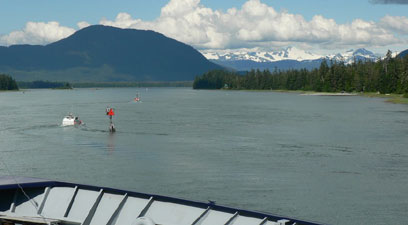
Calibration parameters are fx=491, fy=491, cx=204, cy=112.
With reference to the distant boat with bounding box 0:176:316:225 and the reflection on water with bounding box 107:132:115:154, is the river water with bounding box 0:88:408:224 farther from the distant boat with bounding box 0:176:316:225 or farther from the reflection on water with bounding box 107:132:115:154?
the distant boat with bounding box 0:176:316:225

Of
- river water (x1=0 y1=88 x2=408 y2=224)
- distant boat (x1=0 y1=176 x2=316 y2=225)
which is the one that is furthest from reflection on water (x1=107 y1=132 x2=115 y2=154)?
distant boat (x1=0 y1=176 x2=316 y2=225)

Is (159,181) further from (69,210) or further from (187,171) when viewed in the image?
(69,210)

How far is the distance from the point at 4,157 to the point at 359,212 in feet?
128

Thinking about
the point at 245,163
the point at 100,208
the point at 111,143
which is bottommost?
the point at 245,163

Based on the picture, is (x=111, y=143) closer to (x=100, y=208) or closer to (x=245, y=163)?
(x=245, y=163)

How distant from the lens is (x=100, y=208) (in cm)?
1919

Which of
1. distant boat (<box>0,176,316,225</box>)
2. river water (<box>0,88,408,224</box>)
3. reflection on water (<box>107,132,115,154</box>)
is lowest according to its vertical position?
river water (<box>0,88,408,224</box>)

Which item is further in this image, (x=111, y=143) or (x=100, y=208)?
(x=111, y=143)

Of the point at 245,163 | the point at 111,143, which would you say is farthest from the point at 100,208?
the point at 111,143

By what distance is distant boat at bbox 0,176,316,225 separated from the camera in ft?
55.4

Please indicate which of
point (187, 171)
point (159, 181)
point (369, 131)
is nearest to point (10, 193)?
point (159, 181)

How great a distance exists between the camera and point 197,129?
83.1m

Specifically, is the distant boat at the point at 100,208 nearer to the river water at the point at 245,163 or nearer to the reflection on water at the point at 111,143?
the river water at the point at 245,163

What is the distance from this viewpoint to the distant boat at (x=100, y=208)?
55.4 feet
